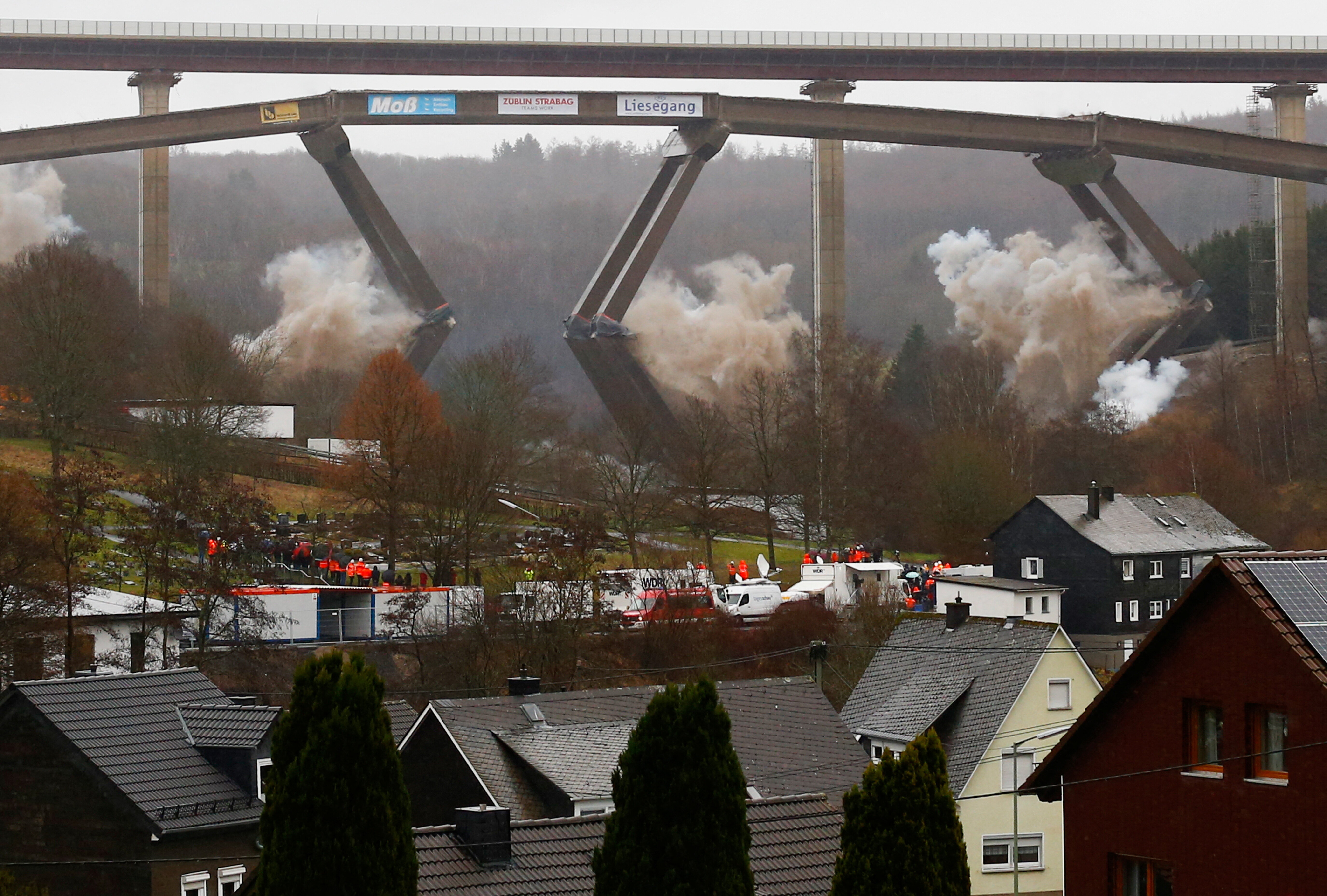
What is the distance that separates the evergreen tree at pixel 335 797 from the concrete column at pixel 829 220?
38.9m

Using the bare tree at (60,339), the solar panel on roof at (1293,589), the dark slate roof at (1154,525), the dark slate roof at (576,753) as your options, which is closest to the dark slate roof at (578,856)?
the solar panel on roof at (1293,589)

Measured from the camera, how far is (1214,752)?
10391 mm

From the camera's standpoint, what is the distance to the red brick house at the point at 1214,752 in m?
9.66

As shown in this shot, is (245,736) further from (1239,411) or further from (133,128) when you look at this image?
(1239,411)

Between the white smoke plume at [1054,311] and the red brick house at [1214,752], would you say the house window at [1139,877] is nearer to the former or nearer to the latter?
the red brick house at [1214,752]

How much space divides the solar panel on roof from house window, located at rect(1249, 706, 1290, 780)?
58 centimetres

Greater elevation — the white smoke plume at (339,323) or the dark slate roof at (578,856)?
the white smoke plume at (339,323)

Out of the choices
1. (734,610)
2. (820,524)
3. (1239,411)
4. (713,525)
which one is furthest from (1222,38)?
(734,610)

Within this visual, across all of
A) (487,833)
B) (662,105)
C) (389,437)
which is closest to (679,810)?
(487,833)

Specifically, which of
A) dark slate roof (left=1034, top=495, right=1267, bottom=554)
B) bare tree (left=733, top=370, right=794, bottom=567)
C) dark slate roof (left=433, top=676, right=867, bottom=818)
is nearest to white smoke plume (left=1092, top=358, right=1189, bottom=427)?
bare tree (left=733, top=370, right=794, bottom=567)

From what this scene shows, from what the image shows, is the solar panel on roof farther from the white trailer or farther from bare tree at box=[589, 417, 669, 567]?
bare tree at box=[589, 417, 669, 567]

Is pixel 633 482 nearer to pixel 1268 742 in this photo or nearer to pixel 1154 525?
pixel 1154 525

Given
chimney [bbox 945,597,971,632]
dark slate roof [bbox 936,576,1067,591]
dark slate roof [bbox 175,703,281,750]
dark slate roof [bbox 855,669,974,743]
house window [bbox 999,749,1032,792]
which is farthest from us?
dark slate roof [bbox 936,576,1067,591]

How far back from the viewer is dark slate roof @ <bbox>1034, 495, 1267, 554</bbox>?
36.5 m
